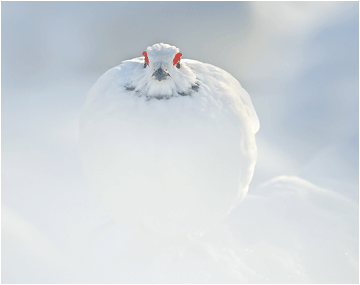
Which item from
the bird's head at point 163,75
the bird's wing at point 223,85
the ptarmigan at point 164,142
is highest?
the bird's wing at point 223,85

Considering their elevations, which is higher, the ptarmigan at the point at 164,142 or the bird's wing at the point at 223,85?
the bird's wing at the point at 223,85

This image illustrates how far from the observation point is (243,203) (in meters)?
3.22

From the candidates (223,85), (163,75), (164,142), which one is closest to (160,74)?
(163,75)

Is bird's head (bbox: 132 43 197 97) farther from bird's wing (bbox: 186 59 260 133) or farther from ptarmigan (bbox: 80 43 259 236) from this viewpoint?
bird's wing (bbox: 186 59 260 133)

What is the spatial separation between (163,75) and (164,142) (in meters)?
0.39

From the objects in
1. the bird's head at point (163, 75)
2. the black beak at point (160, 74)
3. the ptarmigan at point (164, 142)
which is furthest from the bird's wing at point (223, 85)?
the black beak at point (160, 74)

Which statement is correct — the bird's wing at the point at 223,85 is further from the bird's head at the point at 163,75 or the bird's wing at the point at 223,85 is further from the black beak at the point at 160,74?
the black beak at the point at 160,74

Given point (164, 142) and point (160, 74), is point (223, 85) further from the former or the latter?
point (164, 142)

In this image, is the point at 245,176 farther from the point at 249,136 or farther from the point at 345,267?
the point at 345,267

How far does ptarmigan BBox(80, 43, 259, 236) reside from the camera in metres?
1.96

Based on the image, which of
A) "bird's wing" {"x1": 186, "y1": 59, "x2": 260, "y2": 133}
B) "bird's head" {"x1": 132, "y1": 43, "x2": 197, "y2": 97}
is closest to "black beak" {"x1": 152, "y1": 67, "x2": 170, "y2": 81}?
"bird's head" {"x1": 132, "y1": 43, "x2": 197, "y2": 97}

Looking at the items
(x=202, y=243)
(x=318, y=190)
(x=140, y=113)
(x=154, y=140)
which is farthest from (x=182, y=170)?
(x=318, y=190)

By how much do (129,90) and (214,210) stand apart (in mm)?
989

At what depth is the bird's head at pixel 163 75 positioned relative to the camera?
196cm
